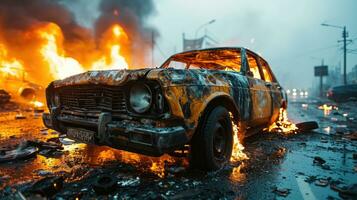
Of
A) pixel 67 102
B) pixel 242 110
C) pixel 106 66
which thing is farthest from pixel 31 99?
pixel 242 110

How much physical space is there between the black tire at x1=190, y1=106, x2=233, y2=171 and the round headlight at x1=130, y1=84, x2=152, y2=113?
657 millimetres

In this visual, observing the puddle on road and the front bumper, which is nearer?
the front bumper

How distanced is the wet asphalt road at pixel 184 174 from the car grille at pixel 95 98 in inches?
28.5

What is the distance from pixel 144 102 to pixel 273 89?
3.22 meters

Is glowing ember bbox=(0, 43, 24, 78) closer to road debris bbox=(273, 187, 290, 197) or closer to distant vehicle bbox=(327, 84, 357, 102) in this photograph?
road debris bbox=(273, 187, 290, 197)

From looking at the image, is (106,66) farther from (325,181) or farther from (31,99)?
(325,181)

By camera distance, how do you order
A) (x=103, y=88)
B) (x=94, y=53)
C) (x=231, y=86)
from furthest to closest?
(x=94, y=53), (x=231, y=86), (x=103, y=88)

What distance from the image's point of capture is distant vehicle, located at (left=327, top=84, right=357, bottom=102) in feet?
63.0

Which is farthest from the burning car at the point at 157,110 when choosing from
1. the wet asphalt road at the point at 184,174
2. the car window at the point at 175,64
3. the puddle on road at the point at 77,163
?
the car window at the point at 175,64

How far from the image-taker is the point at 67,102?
3.35 meters

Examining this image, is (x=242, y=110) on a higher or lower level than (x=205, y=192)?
higher

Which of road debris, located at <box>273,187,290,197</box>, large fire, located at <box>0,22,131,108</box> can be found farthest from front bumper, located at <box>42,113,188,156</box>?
large fire, located at <box>0,22,131,108</box>

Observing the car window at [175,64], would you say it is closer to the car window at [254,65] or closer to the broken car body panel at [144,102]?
the car window at [254,65]

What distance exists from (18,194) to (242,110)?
2.68m
